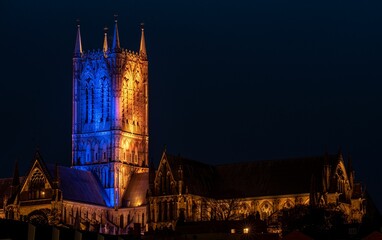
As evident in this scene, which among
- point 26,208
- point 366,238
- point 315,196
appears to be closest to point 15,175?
point 26,208

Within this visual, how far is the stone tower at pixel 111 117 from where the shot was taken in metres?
178

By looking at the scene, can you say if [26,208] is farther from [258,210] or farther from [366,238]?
[366,238]

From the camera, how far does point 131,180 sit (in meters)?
179

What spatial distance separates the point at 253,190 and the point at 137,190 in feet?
54.3

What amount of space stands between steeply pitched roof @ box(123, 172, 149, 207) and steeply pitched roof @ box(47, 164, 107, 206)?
337 cm

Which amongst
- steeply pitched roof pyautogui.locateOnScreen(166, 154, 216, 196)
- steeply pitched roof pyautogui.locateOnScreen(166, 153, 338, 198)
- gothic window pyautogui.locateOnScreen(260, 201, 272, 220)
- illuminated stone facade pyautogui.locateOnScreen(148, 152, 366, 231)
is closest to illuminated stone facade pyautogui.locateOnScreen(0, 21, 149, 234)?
steeply pitched roof pyautogui.locateOnScreen(166, 154, 216, 196)

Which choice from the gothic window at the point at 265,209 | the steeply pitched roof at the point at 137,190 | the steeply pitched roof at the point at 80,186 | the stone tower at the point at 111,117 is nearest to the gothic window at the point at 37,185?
the steeply pitched roof at the point at 80,186

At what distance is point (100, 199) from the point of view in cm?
17488

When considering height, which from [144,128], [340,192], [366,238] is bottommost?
[366,238]

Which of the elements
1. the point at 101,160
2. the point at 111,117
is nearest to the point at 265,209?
the point at 101,160

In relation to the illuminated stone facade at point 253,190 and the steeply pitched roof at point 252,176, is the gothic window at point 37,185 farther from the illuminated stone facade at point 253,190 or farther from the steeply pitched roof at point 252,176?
the steeply pitched roof at point 252,176

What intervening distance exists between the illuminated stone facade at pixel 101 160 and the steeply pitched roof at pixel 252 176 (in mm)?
8725

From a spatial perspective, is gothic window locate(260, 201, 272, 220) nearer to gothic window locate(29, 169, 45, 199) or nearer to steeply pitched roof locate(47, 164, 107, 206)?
steeply pitched roof locate(47, 164, 107, 206)

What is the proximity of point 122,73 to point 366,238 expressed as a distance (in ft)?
205
